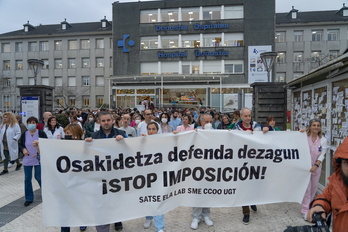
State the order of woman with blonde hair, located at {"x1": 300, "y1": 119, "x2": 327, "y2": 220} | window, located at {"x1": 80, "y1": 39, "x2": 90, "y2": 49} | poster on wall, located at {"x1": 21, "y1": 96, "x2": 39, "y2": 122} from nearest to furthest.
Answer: woman with blonde hair, located at {"x1": 300, "y1": 119, "x2": 327, "y2": 220} < poster on wall, located at {"x1": 21, "y1": 96, "x2": 39, "y2": 122} < window, located at {"x1": 80, "y1": 39, "x2": 90, "y2": 49}

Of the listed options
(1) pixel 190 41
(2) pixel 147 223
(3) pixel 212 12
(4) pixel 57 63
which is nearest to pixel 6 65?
(4) pixel 57 63

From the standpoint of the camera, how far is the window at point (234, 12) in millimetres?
31219

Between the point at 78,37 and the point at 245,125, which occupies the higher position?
the point at 78,37

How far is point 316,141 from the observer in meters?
4.61

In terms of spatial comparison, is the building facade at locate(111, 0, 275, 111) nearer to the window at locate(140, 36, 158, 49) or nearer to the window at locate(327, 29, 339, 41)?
the window at locate(140, 36, 158, 49)

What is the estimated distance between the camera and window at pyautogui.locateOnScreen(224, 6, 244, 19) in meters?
31.2

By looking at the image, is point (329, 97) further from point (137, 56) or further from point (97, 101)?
point (97, 101)

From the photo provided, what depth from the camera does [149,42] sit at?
32875 millimetres

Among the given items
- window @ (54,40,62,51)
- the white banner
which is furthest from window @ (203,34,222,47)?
the white banner

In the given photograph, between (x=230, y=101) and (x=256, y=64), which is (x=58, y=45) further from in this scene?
(x=256, y=64)

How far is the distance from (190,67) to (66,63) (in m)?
23.0

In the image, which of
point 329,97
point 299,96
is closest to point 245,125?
point 329,97

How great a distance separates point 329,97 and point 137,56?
29.5 metres

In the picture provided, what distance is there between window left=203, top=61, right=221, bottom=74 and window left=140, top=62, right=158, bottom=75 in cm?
652
